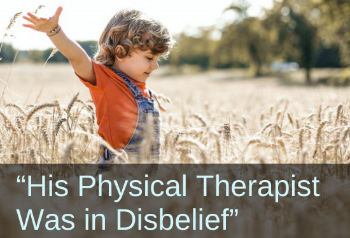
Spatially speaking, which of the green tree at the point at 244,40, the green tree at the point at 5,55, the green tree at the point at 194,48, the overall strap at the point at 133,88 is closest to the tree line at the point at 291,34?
the green tree at the point at 244,40

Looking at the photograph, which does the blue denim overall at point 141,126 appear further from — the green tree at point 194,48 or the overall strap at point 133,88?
the green tree at point 194,48

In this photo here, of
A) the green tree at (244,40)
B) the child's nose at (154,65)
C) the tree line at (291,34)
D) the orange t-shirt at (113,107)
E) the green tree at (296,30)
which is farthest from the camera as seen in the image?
the green tree at (244,40)

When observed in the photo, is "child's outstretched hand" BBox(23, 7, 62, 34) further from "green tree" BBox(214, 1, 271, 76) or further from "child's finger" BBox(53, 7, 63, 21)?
"green tree" BBox(214, 1, 271, 76)

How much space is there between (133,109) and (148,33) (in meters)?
0.56

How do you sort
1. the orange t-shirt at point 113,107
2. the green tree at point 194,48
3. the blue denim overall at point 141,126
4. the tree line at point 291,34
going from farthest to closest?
the green tree at point 194,48 < the tree line at point 291,34 < the orange t-shirt at point 113,107 < the blue denim overall at point 141,126

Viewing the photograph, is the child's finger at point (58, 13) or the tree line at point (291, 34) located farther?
the tree line at point (291, 34)

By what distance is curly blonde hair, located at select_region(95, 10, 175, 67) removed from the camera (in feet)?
9.45

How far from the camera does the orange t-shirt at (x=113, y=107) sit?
270 cm

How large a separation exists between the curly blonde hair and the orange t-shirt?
186mm

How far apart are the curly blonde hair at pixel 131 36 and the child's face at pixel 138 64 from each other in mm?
33

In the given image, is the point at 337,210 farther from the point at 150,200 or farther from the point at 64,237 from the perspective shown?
the point at 64,237

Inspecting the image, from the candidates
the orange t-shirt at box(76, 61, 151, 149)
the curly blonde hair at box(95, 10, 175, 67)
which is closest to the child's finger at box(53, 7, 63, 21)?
the orange t-shirt at box(76, 61, 151, 149)

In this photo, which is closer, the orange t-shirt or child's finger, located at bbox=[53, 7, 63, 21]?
child's finger, located at bbox=[53, 7, 63, 21]

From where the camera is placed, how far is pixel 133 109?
2.81 m
